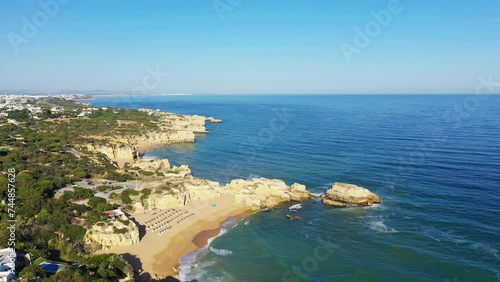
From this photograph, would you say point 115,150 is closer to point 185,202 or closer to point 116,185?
point 116,185

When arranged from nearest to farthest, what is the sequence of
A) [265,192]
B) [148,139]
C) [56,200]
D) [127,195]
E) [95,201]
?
[56,200] → [95,201] → [127,195] → [265,192] → [148,139]

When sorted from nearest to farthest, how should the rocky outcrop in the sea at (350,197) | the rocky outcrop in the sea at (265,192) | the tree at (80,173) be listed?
the rocky outcrop in the sea at (350,197), the rocky outcrop in the sea at (265,192), the tree at (80,173)

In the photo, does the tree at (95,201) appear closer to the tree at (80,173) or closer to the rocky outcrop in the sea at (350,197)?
the tree at (80,173)

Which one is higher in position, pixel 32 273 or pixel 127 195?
pixel 32 273

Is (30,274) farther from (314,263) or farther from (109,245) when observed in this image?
(314,263)

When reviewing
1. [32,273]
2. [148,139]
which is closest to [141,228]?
[32,273]

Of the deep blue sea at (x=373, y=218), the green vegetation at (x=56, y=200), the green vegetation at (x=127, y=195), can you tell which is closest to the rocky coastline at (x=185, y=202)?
the green vegetation at (x=127, y=195)

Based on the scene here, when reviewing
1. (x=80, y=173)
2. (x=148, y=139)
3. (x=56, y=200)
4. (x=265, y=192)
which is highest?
(x=80, y=173)

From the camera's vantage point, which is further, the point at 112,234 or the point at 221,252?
the point at 221,252
